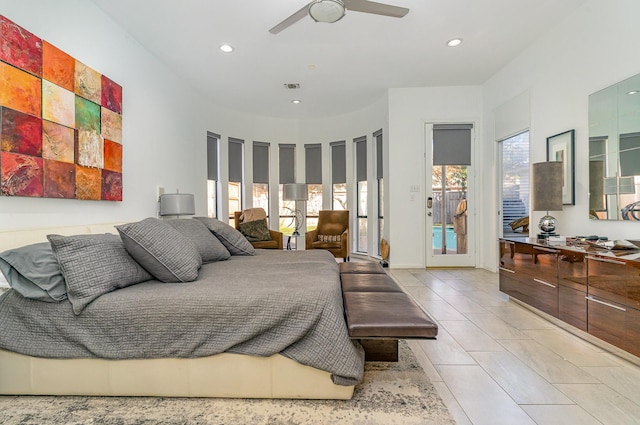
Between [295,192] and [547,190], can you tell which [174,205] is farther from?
[547,190]

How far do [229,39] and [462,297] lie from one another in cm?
375

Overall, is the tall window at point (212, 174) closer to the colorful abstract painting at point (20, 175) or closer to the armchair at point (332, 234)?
the armchair at point (332, 234)

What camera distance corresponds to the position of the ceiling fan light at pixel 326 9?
2410 mm

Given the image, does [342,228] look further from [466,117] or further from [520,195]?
[520,195]

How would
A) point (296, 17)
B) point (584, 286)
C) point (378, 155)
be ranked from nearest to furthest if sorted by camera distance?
point (584, 286)
point (296, 17)
point (378, 155)

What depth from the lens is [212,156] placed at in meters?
6.12

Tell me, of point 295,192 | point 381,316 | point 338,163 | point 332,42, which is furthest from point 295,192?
point 381,316

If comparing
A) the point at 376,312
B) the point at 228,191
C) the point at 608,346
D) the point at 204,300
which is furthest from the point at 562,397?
the point at 228,191

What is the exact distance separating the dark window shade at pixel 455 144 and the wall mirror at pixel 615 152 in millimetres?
2335

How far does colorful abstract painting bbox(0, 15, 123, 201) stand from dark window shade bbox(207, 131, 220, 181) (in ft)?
8.90

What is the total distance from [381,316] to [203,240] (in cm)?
175

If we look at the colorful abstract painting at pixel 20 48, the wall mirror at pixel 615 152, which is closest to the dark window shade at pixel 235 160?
the colorful abstract painting at pixel 20 48

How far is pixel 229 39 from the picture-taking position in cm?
374

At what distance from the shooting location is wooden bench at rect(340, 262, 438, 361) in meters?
1.59
